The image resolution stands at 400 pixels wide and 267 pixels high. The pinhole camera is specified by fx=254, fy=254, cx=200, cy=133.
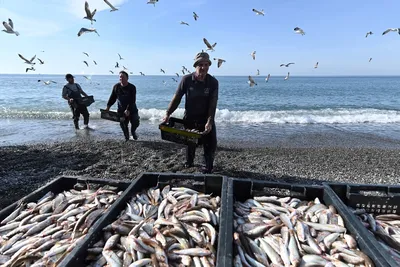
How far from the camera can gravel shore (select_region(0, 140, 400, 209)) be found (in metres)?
6.70

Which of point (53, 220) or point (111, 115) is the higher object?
point (111, 115)

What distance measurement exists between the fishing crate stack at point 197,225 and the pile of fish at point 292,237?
0.01 meters

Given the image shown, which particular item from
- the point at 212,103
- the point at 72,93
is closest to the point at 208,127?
the point at 212,103

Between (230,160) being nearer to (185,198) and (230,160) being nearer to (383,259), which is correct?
(185,198)

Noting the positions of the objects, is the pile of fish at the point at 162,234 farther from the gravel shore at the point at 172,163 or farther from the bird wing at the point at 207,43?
the bird wing at the point at 207,43

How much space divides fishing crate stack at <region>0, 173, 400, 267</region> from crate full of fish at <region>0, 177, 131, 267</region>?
1 centimetres

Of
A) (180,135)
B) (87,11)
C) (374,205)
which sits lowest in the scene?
A: (374,205)

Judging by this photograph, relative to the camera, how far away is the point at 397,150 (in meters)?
10.0

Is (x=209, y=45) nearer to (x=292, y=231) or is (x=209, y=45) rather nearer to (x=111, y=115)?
(x=111, y=115)

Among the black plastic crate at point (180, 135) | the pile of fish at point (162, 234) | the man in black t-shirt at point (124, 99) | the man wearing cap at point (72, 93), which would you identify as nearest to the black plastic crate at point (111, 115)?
the man in black t-shirt at point (124, 99)

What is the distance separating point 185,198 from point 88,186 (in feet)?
5.64

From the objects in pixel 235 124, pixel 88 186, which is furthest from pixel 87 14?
pixel 235 124

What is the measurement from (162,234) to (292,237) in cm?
150

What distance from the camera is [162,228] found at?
308 cm
